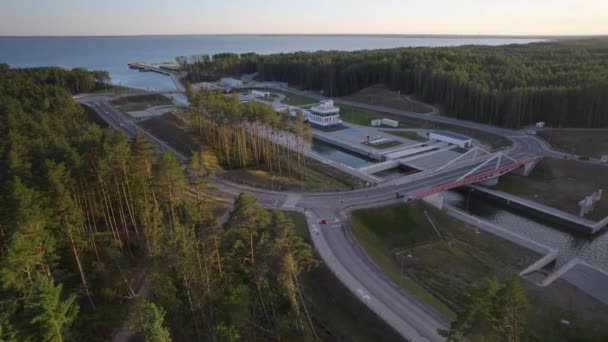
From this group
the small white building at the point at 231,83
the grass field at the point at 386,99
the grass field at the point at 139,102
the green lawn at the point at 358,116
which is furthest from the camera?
the small white building at the point at 231,83

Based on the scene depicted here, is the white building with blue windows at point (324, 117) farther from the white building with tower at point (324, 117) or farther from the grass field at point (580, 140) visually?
the grass field at point (580, 140)

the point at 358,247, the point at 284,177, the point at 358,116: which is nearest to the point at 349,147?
the point at 284,177

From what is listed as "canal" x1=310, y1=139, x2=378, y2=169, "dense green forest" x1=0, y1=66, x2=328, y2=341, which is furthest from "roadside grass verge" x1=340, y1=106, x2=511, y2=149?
"dense green forest" x1=0, y1=66, x2=328, y2=341

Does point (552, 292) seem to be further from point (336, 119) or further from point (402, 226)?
point (336, 119)

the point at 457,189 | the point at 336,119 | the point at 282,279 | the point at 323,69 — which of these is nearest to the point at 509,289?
the point at 282,279

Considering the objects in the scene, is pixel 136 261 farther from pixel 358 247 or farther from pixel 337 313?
pixel 358 247

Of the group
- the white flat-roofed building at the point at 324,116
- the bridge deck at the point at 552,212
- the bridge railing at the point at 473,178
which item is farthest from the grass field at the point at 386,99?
the bridge deck at the point at 552,212
